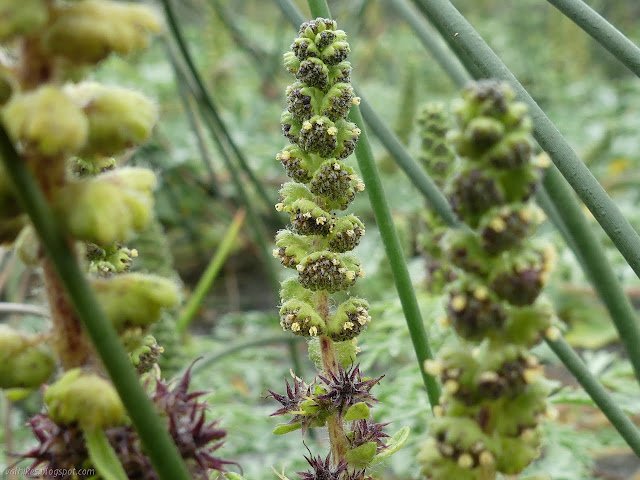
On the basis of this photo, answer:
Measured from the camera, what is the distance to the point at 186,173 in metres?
2.23

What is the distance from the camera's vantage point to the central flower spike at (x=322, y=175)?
460mm

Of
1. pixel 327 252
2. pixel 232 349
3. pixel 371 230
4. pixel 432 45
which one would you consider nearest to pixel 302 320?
pixel 327 252

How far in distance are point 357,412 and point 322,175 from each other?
15 cm

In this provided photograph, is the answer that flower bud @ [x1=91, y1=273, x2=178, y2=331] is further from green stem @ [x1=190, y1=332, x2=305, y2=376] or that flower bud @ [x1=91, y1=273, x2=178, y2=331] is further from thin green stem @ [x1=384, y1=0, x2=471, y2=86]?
green stem @ [x1=190, y1=332, x2=305, y2=376]

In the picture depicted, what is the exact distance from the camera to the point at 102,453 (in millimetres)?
309

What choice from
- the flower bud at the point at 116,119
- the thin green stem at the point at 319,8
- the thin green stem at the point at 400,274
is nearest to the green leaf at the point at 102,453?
the flower bud at the point at 116,119

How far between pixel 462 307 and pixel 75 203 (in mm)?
164

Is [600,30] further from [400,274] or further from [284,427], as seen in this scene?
[284,427]

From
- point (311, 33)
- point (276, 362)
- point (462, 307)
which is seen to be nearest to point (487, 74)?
point (311, 33)

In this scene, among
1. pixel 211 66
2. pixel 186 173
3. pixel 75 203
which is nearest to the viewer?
pixel 75 203

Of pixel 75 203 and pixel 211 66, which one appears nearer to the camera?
pixel 75 203

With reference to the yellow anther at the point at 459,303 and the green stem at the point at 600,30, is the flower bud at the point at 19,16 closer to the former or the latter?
the yellow anther at the point at 459,303

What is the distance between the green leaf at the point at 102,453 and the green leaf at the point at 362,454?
18 centimetres

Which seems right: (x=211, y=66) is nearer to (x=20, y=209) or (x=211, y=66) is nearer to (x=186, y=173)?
(x=186, y=173)
